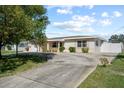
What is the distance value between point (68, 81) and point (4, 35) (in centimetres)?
683

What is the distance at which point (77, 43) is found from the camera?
123ft

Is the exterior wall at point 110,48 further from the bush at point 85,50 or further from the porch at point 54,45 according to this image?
the porch at point 54,45

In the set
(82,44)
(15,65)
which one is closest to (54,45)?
(82,44)

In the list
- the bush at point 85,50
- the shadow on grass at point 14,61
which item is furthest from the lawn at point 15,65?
the bush at point 85,50

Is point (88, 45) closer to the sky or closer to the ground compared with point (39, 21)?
closer to the ground

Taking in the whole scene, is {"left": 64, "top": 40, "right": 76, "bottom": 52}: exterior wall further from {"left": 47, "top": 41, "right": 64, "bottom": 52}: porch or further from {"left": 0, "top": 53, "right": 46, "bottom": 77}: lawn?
{"left": 0, "top": 53, "right": 46, "bottom": 77}: lawn

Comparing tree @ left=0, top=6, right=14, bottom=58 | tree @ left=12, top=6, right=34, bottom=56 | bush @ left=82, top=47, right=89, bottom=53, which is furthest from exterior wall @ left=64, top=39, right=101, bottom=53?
tree @ left=0, top=6, right=14, bottom=58

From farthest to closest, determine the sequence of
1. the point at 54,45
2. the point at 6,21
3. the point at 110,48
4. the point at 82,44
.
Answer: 1. the point at 110,48
2. the point at 54,45
3. the point at 82,44
4. the point at 6,21

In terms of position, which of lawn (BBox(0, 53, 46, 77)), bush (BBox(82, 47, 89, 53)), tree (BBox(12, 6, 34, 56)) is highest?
tree (BBox(12, 6, 34, 56))

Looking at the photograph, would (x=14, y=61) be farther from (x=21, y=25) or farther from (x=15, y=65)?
(x=21, y=25)

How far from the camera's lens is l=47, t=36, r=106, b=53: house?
3630 centimetres
